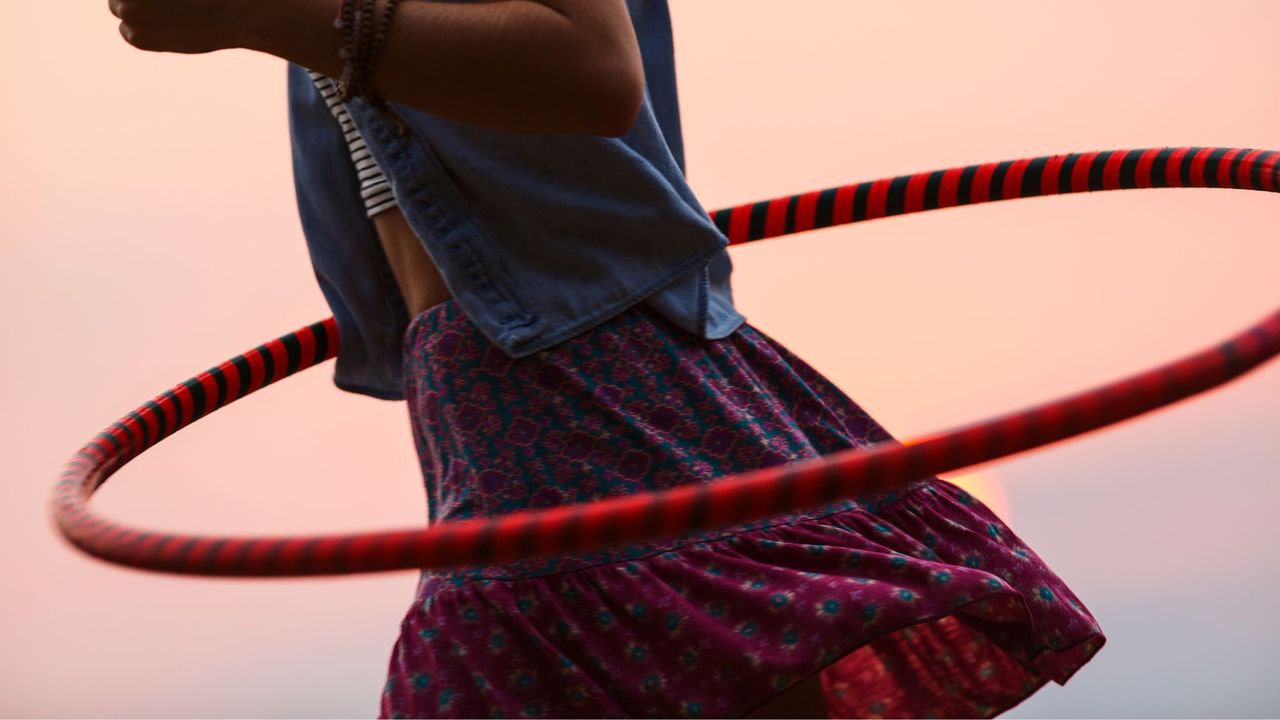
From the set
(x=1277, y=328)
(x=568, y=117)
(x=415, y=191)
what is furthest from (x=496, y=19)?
(x=1277, y=328)

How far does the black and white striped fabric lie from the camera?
0.89 meters

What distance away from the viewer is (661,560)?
2.61ft

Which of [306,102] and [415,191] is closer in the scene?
[415,191]

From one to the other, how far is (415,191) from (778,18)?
77.1 inches

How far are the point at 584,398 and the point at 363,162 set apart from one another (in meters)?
0.21

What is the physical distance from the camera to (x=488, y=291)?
32.9 inches

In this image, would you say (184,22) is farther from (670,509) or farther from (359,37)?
(670,509)

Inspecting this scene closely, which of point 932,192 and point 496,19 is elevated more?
point 496,19

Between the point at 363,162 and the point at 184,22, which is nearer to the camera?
the point at 184,22

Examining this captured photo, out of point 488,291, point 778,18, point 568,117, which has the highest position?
point 568,117

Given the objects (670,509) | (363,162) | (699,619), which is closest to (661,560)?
(699,619)

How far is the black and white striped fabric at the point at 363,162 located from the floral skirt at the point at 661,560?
82 mm

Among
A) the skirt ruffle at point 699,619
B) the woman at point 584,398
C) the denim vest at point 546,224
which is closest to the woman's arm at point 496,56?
the woman at point 584,398

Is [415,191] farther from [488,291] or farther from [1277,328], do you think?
[1277,328]
